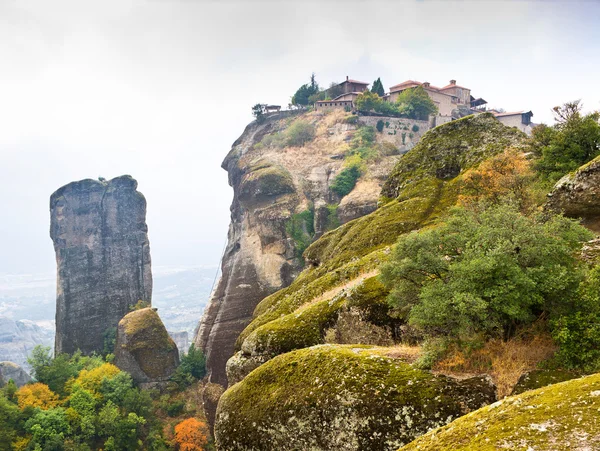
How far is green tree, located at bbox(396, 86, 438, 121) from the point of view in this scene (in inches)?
3243

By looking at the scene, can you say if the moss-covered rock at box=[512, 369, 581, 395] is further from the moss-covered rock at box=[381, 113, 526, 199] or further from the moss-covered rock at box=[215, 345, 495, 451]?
the moss-covered rock at box=[381, 113, 526, 199]

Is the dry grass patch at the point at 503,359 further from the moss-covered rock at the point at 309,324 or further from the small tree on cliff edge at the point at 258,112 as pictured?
the small tree on cliff edge at the point at 258,112

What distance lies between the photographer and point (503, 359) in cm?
1009

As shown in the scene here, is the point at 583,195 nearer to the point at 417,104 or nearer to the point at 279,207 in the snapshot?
the point at 279,207

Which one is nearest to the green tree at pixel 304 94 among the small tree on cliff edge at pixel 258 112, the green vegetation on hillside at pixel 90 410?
the small tree on cliff edge at pixel 258 112

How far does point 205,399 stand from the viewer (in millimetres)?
51438

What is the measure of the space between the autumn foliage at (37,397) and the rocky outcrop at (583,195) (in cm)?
5301

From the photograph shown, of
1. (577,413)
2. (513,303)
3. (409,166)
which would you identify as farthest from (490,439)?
(409,166)

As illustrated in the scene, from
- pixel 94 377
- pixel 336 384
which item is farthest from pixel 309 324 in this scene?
pixel 94 377

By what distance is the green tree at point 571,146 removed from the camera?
68.9ft

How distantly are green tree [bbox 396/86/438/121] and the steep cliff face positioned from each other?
298 cm

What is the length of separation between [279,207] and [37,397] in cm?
4138

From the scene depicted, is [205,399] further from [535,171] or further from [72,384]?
[535,171]

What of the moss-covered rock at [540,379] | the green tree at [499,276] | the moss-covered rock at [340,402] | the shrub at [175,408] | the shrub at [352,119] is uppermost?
the shrub at [352,119]
